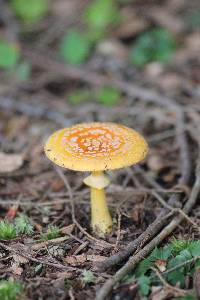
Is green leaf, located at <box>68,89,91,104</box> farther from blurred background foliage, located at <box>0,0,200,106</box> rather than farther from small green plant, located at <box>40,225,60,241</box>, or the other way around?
small green plant, located at <box>40,225,60,241</box>

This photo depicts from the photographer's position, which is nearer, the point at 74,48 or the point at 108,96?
the point at 108,96

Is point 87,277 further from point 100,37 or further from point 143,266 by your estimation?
point 100,37

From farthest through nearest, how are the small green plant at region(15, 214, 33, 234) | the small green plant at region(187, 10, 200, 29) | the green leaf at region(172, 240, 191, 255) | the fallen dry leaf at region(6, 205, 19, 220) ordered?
the small green plant at region(187, 10, 200, 29), the fallen dry leaf at region(6, 205, 19, 220), the small green plant at region(15, 214, 33, 234), the green leaf at region(172, 240, 191, 255)

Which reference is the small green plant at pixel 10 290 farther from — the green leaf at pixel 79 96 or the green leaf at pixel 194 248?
the green leaf at pixel 79 96

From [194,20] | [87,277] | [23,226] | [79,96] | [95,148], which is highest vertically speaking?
[95,148]

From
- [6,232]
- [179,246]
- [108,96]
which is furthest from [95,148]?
[108,96]

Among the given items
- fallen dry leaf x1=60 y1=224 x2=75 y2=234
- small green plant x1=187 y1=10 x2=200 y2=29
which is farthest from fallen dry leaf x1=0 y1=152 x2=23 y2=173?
small green plant x1=187 y1=10 x2=200 y2=29
